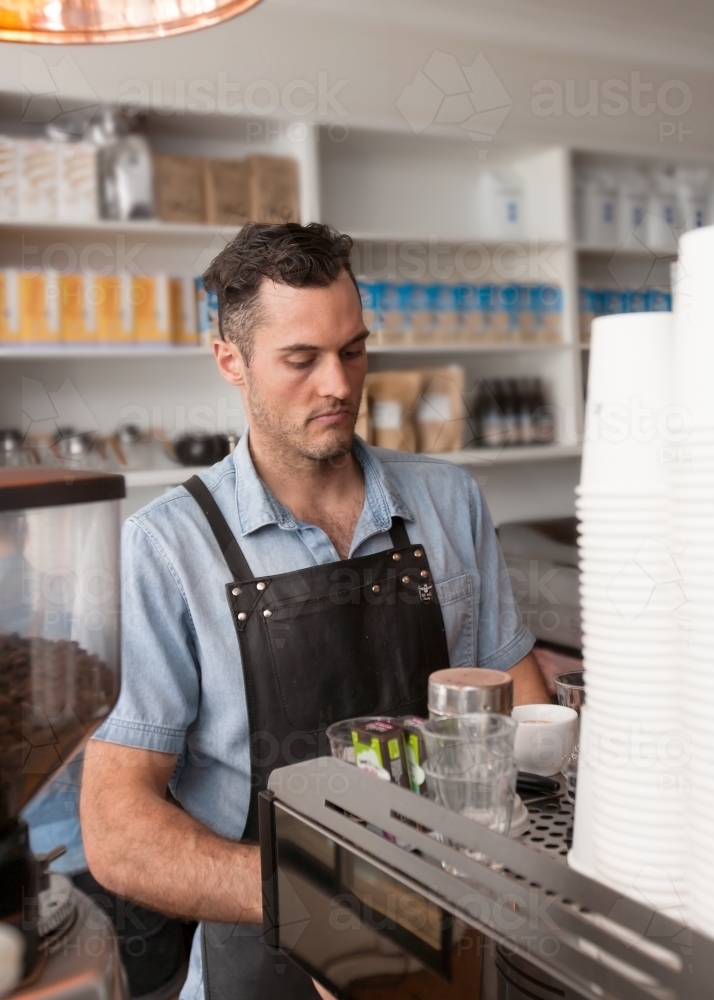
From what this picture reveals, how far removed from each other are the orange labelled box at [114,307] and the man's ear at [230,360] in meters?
1.25

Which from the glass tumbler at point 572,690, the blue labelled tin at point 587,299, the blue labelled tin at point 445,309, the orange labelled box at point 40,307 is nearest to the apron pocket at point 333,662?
the glass tumbler at point 572,690

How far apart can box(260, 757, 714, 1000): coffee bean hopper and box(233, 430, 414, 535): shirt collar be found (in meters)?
0.61

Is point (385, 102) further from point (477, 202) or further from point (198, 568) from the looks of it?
point (198, 568)

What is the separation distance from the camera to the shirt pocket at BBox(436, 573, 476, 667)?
139 centimetres

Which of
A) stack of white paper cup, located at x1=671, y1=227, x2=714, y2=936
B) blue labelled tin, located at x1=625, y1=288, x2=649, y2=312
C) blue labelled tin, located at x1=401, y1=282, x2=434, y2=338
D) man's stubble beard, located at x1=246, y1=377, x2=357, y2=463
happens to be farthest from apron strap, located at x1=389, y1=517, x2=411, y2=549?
blue labelled tin, located at x1=625, y1=288, x2=649, y2=312

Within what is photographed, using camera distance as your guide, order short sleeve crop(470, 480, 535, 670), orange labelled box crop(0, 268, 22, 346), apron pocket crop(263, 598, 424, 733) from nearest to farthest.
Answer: apron pocket crop(263, 598, 424, 733) → short sleeve crop(470, 480, 535, 670) → orange labelled box crop(0, 268, 22, 346)

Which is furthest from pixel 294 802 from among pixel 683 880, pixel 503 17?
pixel 503 17

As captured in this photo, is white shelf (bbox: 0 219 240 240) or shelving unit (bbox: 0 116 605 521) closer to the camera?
white shelf (bbox: 0 219 240 240)

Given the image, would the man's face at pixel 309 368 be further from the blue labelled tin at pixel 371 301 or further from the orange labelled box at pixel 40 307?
the blue labelled tin at pixel 371 301

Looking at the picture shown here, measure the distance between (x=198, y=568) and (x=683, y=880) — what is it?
33.1 inches

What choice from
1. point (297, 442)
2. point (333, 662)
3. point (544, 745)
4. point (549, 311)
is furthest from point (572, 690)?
point (549, 311)

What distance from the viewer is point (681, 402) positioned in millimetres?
447

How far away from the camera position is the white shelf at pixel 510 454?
10.1ft

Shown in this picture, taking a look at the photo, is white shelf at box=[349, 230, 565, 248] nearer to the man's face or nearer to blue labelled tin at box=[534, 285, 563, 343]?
blue labelled tin at box=[534, 285, 563, 343]
